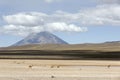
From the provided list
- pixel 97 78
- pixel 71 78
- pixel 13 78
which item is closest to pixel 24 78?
pixel 13 78

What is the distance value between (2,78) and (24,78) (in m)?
1.49

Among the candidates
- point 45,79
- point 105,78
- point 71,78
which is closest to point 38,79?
point 45,79

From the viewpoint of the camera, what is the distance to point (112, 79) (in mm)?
28906

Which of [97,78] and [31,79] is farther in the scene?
[97,78]

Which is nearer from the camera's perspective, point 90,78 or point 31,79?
point 31,79

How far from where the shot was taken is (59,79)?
2850cm

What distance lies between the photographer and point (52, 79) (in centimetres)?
2870

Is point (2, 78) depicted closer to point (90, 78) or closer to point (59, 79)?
point (59, 79)

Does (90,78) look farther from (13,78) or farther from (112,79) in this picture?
(13,78)

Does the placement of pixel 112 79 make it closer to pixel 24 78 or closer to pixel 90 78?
pixel 90 78

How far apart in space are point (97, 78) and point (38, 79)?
4268mm

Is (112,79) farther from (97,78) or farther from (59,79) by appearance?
(59,79)

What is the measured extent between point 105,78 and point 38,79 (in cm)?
472

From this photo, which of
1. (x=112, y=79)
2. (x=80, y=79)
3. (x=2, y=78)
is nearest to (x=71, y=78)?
(x=80, y=79)
